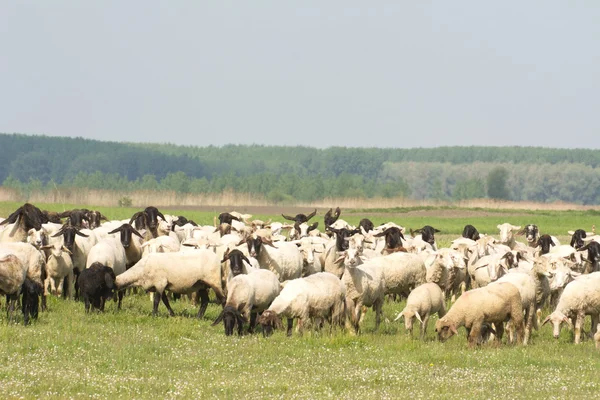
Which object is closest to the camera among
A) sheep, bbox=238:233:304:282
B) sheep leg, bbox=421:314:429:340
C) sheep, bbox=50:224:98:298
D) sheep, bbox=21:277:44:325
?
sheep, bbox=21:277:44:325

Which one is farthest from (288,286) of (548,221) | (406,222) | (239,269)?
(548,221)

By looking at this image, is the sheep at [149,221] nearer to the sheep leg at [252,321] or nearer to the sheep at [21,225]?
the sheep at [21,225]

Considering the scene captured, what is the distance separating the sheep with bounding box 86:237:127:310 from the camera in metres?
20.6

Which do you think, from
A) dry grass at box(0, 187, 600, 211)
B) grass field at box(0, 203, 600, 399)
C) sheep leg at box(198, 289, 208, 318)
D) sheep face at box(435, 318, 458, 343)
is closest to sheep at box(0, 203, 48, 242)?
grass field at box(0, 203, 600, 399)

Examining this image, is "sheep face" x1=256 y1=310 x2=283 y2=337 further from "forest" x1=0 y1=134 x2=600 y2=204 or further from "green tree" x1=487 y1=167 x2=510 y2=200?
"green tree" x1=487 y1=167 x2=510 y2=200

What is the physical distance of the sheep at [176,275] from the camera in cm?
1939

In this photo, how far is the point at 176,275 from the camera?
19.4m

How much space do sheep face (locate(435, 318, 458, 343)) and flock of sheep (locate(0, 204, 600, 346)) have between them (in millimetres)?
21

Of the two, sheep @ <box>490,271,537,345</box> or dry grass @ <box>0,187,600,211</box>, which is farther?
dry grass @ <box>0,187,600,211</box>

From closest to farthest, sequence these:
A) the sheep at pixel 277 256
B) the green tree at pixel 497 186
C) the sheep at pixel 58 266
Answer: the sheep at pixel 58 266 → the sheep at pixel 277 256 → the green tree at pixel 497 186

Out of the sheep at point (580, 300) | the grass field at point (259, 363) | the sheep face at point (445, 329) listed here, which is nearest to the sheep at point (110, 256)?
the grass field at point (259, 363)

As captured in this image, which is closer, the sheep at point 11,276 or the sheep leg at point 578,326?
the sheep at point 11,276

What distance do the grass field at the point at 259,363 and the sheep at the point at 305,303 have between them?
318mm

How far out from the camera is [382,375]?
542 inches
